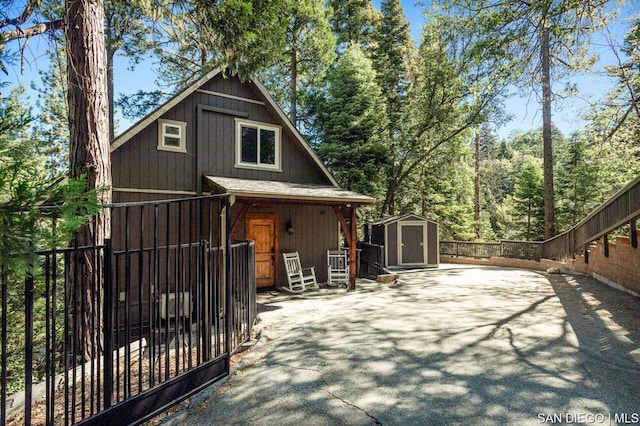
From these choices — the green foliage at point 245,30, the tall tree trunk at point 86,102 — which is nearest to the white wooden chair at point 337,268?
the green foliage at point 245,30

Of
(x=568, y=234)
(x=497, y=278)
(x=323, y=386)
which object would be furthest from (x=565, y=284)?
(x=323, y=386)

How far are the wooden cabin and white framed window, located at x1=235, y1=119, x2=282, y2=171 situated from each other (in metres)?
0.03

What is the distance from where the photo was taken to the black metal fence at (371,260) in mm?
11228

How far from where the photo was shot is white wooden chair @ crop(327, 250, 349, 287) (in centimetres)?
1045

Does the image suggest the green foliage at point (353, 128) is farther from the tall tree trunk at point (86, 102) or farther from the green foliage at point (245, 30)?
the tall tree trunk at point (86, 102)

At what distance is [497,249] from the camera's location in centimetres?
1639

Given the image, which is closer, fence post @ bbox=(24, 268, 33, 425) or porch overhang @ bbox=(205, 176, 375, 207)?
fence post @ bbox=(24, 268, 33, 425)

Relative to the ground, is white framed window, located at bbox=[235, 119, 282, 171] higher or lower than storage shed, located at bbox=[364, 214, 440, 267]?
higher

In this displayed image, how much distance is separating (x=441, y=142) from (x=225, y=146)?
1213 centimetres

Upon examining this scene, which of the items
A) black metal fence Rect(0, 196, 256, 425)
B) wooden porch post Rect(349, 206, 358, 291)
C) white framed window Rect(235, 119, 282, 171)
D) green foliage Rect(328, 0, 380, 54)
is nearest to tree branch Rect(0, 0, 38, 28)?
black metal fence Rect(0, 196, 256, 425)

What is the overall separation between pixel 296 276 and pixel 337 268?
1358 millimetres

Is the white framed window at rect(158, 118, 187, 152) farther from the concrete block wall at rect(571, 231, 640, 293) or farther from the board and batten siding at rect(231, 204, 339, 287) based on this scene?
the concrete block wall at rect(571, 231, 640, 293)

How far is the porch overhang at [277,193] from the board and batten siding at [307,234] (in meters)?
0.99

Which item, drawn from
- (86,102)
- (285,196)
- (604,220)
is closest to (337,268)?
(285,196)
